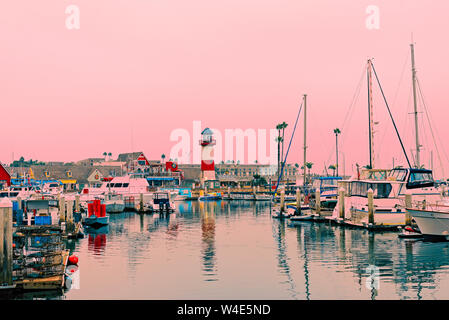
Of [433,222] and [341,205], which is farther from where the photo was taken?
[341,205]

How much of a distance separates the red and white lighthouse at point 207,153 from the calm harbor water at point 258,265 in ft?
265

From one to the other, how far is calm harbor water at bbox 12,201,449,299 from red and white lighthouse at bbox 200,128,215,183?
8066 centimetres

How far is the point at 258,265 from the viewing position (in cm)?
2800

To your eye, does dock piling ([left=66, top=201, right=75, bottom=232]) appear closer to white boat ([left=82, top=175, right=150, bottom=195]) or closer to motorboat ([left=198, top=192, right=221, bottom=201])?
white boat ([left=82, top=175, right=150, bottom=195])

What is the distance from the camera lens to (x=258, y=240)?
39.8 metres

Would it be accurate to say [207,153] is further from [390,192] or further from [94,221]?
[390,192]

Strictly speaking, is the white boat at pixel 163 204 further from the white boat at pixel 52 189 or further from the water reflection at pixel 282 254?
the water reflection at pixel 282 254

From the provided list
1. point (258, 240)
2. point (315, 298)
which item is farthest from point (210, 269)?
point (258, 240)

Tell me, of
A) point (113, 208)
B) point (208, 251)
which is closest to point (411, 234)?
point (208, 251)

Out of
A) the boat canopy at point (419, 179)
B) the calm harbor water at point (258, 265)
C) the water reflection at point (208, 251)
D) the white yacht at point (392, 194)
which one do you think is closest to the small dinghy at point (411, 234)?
the calm harbor water at point (258, 265)

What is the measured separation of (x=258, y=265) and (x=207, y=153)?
327 ft

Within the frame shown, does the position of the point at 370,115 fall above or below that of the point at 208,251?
above

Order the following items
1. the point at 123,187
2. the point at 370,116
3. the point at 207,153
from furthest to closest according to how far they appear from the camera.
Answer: the point at 207,153 < the point at 123,187 < the point at 370,116
